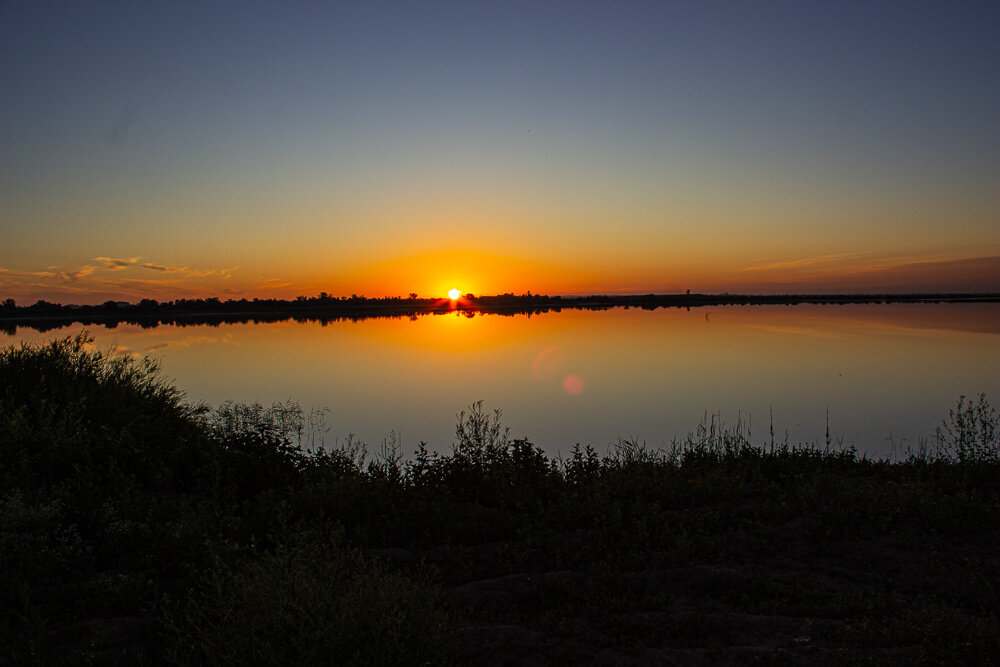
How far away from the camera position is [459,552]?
22.8 ft

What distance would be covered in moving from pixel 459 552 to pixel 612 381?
1749 centimetres

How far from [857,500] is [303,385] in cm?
2005

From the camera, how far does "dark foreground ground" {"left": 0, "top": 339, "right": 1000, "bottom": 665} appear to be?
4.37 meters

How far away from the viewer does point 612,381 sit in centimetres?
2370

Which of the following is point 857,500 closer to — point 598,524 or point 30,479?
point 598,524

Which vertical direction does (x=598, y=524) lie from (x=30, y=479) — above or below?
below

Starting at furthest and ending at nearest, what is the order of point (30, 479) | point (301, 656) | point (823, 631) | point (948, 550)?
1. point (30, 479)
2. point (948, 550)
3. point (823, 631)
4. point (301, 656)

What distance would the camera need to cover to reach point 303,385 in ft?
76.8

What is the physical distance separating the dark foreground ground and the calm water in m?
5.82

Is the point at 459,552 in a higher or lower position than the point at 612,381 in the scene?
higher

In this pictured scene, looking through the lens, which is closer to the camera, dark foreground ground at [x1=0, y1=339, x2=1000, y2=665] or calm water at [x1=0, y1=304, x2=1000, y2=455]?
dark foreground ground at [x1=0, y1=339, x2=1000, y2=665]

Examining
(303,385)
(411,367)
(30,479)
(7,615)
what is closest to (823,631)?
(7,615)

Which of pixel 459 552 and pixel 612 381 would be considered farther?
pixel 612 381

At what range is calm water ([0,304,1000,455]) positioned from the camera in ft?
54.5
